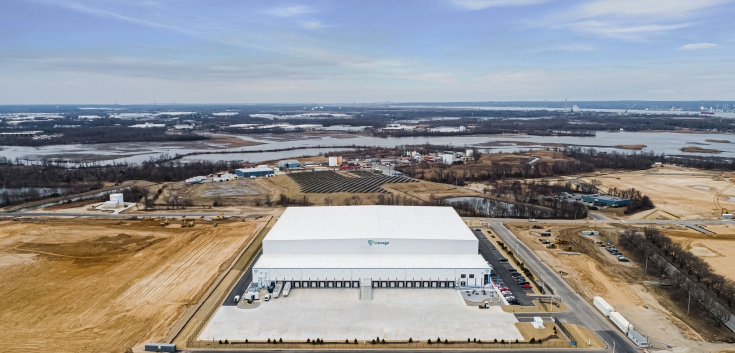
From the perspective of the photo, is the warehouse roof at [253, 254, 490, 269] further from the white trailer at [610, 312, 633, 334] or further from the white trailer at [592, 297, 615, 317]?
the white trailer at [610, 312, 633, 334]

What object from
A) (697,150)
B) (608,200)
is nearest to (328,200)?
(608,200)

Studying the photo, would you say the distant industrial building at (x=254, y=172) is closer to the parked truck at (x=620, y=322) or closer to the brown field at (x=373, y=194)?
the brown field at (x=373, y=194)

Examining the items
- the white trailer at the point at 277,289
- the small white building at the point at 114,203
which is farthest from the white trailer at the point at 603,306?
the small white building at the point at 114,203

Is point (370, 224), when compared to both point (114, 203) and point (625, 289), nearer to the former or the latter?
point (625, 289)

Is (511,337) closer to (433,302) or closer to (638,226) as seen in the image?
(433,302)

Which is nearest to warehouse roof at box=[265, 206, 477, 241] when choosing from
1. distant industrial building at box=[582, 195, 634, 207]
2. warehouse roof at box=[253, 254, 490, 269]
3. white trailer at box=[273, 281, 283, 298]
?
warehouse roof at box=[253, 254, 490, 269]
